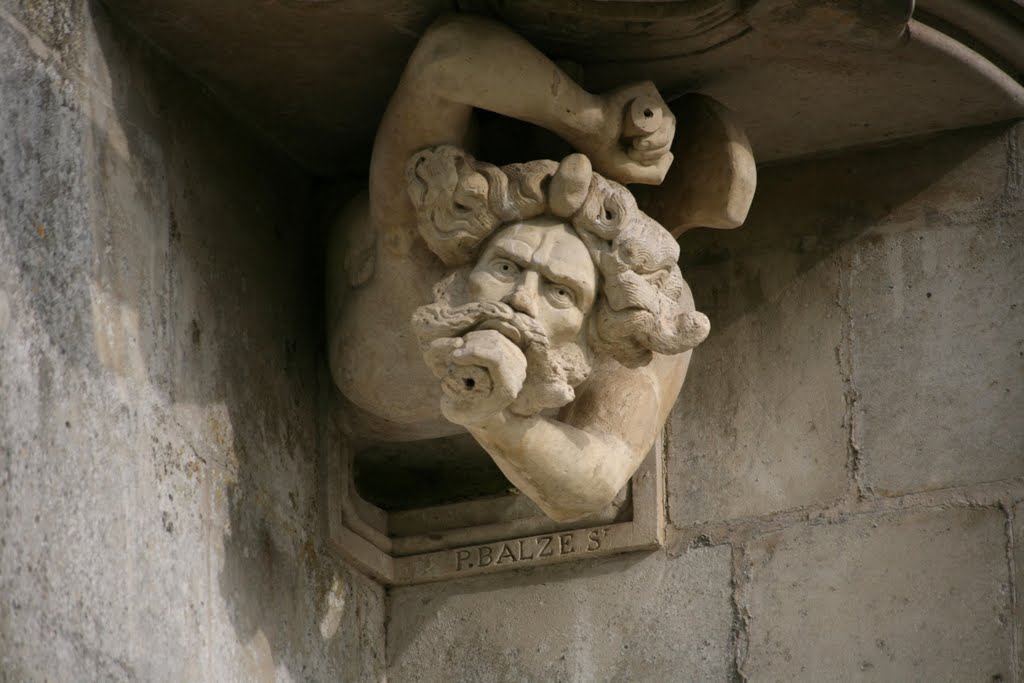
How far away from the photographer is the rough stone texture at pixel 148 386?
3.94 metres

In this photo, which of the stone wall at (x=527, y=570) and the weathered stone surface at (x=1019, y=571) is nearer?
the stone wall at (x=527, y=570)

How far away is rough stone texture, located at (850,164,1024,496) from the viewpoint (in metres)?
4.71

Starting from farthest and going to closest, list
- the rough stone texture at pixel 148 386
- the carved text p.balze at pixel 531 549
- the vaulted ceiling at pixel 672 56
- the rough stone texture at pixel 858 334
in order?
the carved text p.balze at pixel 531 549
the rough stone texture at pixel 858 334
the vaulted ceiling at pixel 672 56
the rough stone texture at pixel 148 386

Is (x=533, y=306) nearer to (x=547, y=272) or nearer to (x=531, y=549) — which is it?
(x=547, y=272)

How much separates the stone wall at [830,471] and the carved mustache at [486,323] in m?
0.92

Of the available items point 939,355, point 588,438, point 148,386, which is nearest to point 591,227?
point 588,438

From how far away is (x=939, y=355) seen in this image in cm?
480

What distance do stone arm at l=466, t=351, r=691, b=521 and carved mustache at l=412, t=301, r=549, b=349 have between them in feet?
0.53

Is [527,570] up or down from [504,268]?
down

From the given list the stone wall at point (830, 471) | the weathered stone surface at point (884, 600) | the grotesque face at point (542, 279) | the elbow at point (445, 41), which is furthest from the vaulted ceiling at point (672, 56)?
the weathered stone surface at point (884, 600)

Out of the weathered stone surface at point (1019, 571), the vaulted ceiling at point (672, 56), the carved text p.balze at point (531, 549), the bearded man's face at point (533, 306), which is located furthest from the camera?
the carved text p.balze at point (531, 549)

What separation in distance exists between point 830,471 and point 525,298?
983mm

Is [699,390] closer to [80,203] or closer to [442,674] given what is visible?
[442,674]

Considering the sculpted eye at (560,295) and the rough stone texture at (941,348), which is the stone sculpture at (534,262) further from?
the rough stone texture at (941,348)
